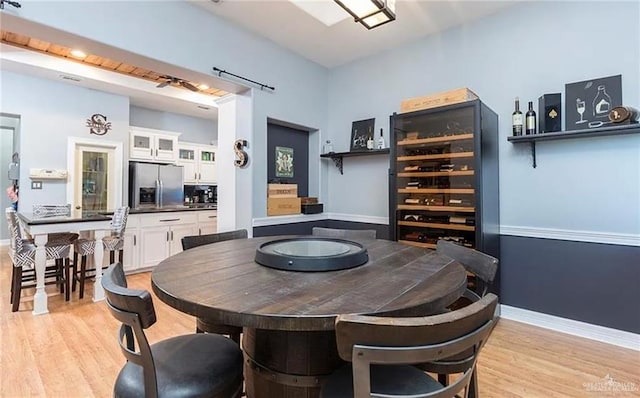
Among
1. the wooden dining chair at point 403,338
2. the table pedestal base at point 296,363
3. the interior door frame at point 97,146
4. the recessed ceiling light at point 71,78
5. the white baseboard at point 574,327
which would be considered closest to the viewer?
the wooden dining chair at point 403,338

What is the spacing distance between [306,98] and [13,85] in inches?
180

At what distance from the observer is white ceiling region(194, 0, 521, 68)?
2.94 metres

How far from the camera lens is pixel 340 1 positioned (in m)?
1.79

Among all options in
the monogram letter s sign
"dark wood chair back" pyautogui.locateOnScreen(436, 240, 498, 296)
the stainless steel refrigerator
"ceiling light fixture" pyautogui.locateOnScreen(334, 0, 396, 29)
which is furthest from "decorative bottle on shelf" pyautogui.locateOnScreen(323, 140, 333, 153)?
the stainless steel refrigerator

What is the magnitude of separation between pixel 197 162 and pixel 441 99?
210 inches

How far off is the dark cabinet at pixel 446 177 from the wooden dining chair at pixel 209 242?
5.39 ft

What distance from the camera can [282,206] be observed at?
3.74 meters

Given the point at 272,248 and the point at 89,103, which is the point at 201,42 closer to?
the point at 272,248

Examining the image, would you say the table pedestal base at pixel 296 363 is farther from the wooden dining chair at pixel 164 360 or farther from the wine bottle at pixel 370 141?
the wine bottle at pixel 370 141

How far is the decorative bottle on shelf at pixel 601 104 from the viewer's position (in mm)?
2454

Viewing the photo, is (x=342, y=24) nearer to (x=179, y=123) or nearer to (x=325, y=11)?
(x=325, y=11)

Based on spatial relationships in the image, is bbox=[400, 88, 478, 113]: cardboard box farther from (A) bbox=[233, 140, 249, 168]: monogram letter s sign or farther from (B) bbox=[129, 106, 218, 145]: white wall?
(B) bbox=[129, 106, 218, 145]: white wall

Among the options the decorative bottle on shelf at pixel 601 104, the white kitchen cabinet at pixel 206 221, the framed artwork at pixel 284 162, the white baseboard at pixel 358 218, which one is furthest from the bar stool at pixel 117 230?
the decorative bottle on shelf at pixel 601 104

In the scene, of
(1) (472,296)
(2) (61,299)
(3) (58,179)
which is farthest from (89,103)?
(1) (472,296)
